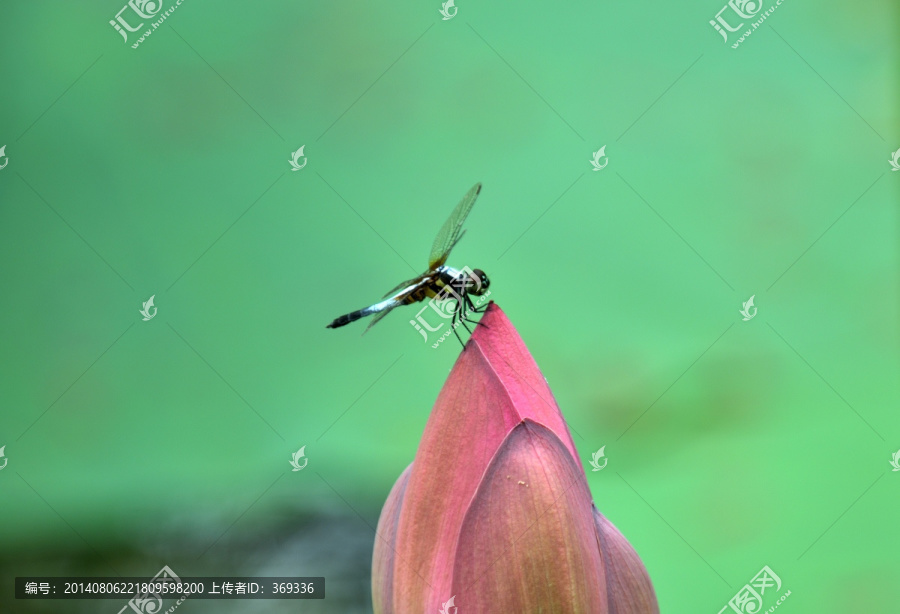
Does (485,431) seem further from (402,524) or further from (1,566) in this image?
(1,566)

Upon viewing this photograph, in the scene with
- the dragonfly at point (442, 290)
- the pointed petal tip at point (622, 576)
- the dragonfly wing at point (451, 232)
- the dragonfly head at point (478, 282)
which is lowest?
the pointed petal tip at point (622, 576)

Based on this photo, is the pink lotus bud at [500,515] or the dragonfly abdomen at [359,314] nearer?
the pink lotus bud at [500,515]

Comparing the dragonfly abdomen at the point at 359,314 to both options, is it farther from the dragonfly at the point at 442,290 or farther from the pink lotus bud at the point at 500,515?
the pink lotus bud at the point at 500,515

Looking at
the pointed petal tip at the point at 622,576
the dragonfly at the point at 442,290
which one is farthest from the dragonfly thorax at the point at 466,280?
the pointed petal tip at the point at 622,576

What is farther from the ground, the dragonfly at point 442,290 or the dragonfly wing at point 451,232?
the dragonfly wing at point 451,232

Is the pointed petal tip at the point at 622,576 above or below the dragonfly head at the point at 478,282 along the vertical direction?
below

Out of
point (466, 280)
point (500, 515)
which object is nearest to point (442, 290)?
point (466, 280)

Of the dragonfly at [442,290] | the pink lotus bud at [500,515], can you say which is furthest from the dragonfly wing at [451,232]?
the pink lotus bud at [500,515]

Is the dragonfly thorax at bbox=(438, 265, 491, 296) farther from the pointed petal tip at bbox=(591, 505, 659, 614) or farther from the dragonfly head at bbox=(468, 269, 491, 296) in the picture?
the pointed petal tip at bbox=(591, 505, 659, 614)

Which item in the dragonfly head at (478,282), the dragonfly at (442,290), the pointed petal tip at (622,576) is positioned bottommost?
the pointed petal tip at (622,576)

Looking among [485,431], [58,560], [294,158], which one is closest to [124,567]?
[58,560]
